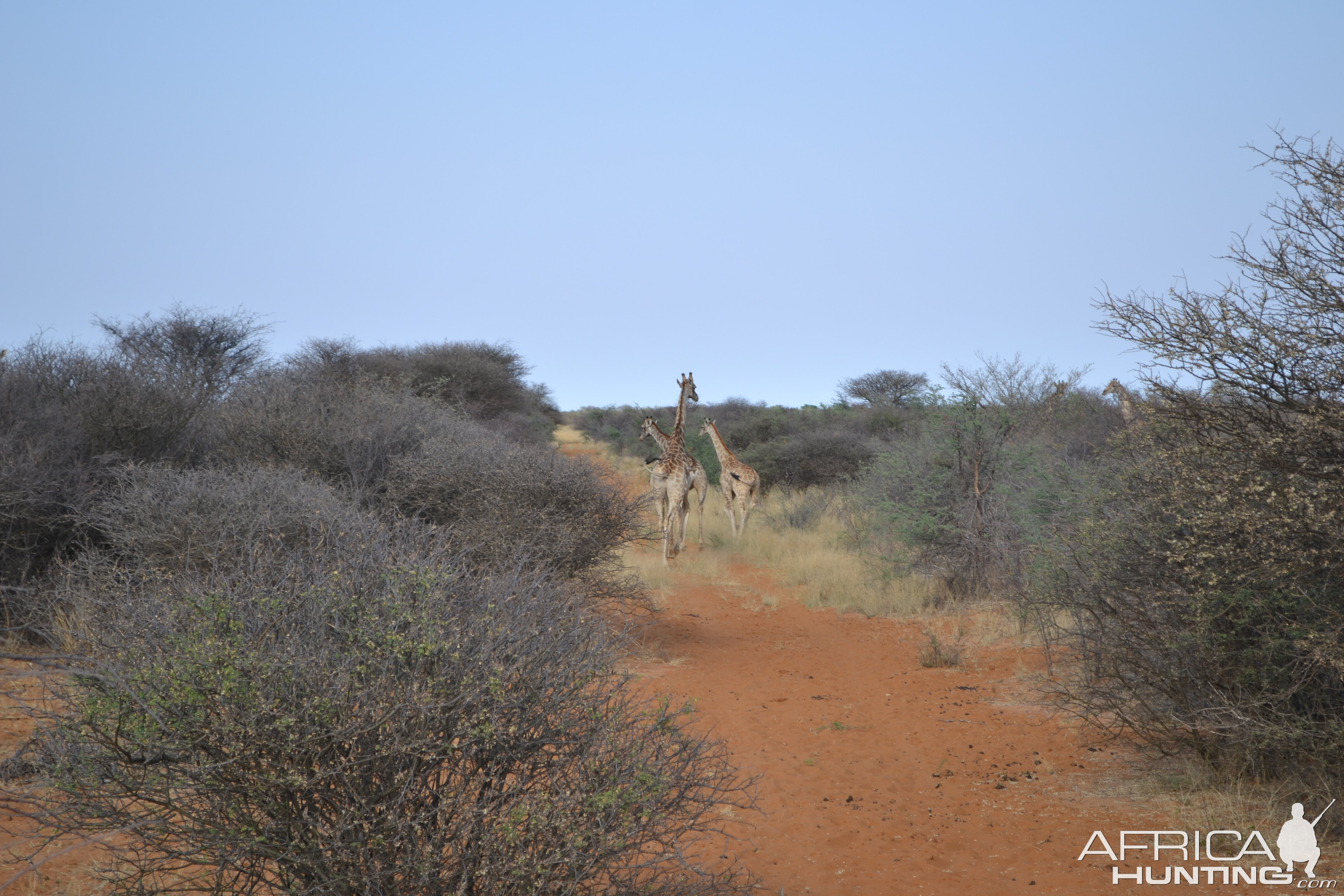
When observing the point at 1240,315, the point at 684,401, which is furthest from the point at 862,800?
the point at 684,401

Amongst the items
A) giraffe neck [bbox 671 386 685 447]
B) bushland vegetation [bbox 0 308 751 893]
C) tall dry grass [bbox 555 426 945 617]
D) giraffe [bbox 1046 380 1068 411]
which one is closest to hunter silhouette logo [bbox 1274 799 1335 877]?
bushland vegetation [bbox 0 308 751 893]

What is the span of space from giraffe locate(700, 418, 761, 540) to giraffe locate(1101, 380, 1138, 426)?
5.99 m

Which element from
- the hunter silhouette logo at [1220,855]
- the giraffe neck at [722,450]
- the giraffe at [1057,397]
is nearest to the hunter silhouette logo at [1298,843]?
the hunter silhouette logo at [1220,855]

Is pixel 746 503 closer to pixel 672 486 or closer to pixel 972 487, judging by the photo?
pixel 672 486

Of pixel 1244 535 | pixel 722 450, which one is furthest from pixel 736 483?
pixel 1244 535

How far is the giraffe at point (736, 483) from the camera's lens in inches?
623

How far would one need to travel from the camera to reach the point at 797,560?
13711 mm

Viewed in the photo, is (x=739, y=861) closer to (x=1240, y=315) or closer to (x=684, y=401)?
(x=1240, y=315)

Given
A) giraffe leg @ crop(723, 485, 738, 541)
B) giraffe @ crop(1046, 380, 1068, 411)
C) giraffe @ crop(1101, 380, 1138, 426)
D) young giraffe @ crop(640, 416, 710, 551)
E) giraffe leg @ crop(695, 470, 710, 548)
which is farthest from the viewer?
giraffe leg @ crop(723, 485, 738, 541)

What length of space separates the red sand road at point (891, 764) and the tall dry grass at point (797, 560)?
1.26 m

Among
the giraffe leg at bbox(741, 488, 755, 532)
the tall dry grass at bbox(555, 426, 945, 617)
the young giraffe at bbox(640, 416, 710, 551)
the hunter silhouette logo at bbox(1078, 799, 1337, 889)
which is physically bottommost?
the hunter silhouette logo at bbox(1078, 799, 1337, 889)

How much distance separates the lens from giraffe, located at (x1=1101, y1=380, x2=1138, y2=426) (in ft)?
29.5

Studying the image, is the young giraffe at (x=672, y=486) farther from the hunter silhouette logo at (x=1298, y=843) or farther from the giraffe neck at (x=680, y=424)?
the hunter silhouette logo at (x=1298, y=843)

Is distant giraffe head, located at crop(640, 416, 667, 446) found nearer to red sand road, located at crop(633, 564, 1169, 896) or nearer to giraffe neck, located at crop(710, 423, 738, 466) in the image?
A: giraffe neck, located at crop(710, 423, 738, 466)
